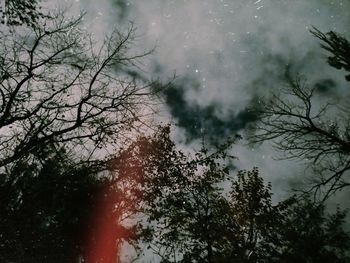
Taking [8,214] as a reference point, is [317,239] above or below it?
above

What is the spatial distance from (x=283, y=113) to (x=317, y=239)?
1459 cm

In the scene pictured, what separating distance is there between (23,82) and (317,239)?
20.2 m

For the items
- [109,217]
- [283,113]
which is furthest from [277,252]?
[109,217]

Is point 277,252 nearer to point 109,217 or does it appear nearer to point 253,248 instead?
point 253,248

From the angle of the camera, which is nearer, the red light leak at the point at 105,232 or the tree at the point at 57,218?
the tree at the point at 57,218

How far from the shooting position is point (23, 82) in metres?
8.99

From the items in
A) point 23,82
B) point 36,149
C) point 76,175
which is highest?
point 23,82

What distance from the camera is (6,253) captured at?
610 inches

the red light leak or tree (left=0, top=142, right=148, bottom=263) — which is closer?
tree (left=0, top=142, right=148, bottom=263)

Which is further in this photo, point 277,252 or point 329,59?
point 277,252

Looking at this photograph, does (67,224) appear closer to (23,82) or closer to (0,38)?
(23,82)

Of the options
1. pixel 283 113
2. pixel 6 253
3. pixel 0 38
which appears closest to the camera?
pixel 0 38

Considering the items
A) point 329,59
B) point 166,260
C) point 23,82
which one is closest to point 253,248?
point 166,260

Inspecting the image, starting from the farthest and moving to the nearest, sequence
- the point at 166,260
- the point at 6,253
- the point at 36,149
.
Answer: the point at 166,260
the point at 6,253
the point at 36,149
